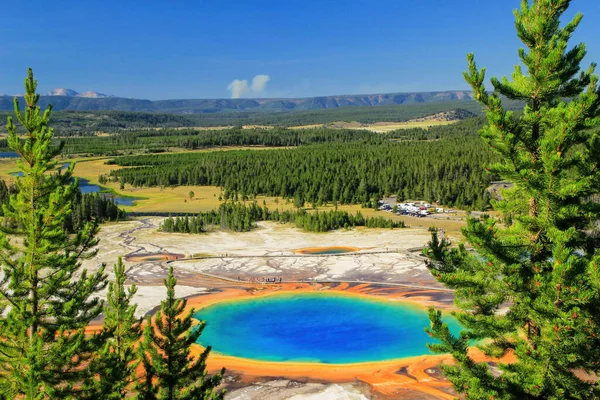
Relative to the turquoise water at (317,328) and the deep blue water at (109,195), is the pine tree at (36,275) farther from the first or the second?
the deep blue water at (109,195)

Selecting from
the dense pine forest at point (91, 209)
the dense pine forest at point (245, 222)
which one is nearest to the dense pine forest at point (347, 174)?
the dense pine forest at point (245, 222)

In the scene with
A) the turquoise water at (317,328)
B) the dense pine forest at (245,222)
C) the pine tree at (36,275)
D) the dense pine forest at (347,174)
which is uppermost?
the pine tree at (36,275)

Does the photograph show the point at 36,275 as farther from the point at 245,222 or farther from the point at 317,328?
the point at 245,222

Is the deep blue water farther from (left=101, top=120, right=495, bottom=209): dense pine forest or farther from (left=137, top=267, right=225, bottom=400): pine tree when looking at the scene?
(left=137, top=267, right=225, bottom=400): pine tree

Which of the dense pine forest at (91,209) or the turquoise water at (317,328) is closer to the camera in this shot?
the turquoise water at (317,328)

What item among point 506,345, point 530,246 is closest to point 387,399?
point 506,345

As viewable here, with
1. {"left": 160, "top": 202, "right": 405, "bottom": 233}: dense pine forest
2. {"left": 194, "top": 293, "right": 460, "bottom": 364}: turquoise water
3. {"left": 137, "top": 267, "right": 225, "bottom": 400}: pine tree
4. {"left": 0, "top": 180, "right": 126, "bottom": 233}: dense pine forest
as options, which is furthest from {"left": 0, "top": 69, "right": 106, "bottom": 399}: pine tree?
{"left": 0, "top": 180, "right": 126, "bottom": 233}: dense pine forest
